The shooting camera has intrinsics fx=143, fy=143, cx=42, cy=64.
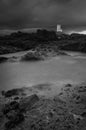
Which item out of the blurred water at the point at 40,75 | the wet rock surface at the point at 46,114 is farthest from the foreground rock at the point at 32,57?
the wet rock surface at the point at 46,114

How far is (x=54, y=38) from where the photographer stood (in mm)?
52000

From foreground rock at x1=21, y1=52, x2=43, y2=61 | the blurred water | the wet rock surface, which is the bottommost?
the blurred water

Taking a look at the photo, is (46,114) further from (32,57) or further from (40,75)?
(32,57)

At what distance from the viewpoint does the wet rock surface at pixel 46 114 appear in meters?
5.04

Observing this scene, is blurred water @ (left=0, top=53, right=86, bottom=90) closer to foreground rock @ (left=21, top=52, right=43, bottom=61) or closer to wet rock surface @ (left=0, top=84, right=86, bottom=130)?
foreground rock @ (left=21, top=52, right=43, bottom=61)

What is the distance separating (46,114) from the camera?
5609mm

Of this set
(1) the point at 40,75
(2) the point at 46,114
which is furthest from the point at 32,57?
(2) the point at 46,114

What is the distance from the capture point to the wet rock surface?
16.5 ft

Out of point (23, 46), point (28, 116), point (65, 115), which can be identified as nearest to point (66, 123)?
point (65, 115)

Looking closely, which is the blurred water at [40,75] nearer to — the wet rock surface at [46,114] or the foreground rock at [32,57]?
the foreground rock at [32,57]

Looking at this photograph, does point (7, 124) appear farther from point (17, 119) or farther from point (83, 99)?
point (83, 99)

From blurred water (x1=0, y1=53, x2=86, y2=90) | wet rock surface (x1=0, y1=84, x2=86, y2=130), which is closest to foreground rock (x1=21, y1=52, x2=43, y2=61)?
blurred water (x1=0, y1=53, x2=86, y2=90)

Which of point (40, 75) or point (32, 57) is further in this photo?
point (32, 57)

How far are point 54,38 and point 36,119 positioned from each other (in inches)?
1901
